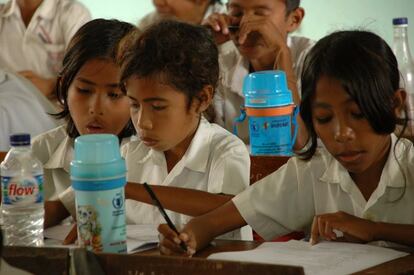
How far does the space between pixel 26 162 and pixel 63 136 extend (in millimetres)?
542

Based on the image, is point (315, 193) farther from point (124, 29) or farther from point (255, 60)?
point (255, 60)

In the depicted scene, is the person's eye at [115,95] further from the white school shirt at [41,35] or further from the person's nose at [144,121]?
the white school shirt at [41,35]

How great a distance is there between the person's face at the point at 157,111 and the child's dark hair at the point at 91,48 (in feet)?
0.66

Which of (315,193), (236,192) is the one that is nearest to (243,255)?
(315,193)

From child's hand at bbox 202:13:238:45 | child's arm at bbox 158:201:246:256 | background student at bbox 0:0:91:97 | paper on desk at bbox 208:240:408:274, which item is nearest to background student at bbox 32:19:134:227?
child's arm at bbox 158:201:246:256

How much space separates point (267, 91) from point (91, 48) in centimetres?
44

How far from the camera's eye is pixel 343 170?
4.96ft

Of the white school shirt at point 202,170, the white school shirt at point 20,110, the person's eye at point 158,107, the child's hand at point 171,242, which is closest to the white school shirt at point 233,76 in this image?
the white school shirt at point 20,110

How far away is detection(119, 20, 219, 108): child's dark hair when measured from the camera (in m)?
1.68

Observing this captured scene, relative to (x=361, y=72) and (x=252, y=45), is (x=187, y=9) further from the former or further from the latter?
(x=361, y=72)

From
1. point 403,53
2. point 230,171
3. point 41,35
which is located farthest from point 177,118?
point 41,35

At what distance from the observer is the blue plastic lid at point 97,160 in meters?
1.18

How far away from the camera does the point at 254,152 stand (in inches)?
80.1

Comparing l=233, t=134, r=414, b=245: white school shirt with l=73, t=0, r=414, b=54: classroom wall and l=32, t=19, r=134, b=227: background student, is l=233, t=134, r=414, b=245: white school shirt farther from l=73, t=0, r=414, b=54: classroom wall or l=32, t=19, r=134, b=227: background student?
l=73, t=0, r=414, b=54: classroom wall
